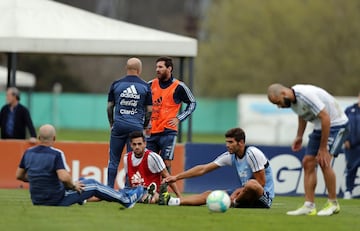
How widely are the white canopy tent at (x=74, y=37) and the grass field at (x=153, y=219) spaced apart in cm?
722

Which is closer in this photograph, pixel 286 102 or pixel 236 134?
pixel 286 102

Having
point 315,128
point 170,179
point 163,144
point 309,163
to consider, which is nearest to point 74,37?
point 163,144

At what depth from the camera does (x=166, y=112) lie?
17.4 meters

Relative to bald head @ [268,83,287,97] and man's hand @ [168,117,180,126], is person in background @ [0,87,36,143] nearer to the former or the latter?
man's hand @ [168,117,180,126]

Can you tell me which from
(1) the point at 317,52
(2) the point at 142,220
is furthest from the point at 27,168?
(1) the point at 317,52

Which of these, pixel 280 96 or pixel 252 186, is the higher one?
pixel 280 96

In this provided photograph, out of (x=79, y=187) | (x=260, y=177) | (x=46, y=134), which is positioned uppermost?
(x=46, y=134)

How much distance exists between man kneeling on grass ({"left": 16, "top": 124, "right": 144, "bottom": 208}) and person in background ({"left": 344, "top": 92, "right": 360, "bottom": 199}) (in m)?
7.19

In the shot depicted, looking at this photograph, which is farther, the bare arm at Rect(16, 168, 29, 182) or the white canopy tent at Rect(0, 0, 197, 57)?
the white canopy tent at Rect(0, 0, 197, 57)

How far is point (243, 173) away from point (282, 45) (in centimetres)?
4697

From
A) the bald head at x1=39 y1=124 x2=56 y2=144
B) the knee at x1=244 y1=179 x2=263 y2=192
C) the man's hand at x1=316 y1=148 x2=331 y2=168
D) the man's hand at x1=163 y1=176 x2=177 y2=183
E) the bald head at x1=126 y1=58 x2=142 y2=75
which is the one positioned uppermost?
the bald head at x1=126 y1=58 x2=142 y2=75

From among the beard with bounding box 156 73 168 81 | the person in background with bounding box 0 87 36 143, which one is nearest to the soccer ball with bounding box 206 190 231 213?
the beard with bounding box 156 73 168 81

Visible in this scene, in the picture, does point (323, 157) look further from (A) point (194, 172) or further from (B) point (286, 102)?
(A) point (194, 172)

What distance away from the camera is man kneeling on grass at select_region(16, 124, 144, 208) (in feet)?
44.5
